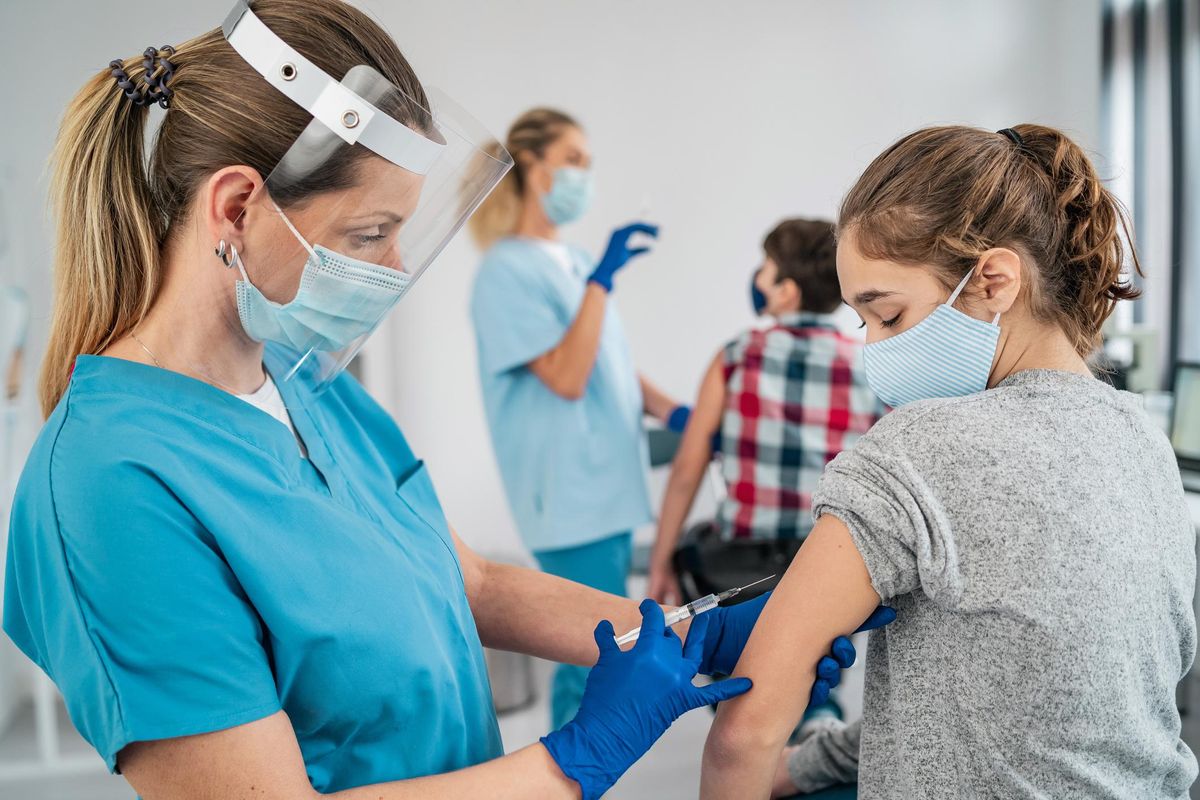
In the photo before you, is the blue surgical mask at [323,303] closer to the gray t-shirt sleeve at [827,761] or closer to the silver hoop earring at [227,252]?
the silver hoop earring at [227,252]

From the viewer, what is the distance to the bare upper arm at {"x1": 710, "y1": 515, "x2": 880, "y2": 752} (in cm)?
86

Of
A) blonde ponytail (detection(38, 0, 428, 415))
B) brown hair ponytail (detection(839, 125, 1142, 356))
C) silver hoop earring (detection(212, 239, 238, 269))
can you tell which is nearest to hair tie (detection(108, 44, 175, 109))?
blonde ponytail (detection(38, 0, 428, 415))

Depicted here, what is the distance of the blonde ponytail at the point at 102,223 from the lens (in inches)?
34.5

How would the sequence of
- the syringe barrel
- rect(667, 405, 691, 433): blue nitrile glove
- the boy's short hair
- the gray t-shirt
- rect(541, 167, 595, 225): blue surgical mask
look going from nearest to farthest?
the gray t-shirt
the syringe barrel
the boy's short hair
rect(541, 167, 595, 225): blue surgical mask
rect(667, 405, 691, 433): blue nitrile glove

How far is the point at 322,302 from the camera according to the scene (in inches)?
35.7

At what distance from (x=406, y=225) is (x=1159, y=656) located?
0.80m

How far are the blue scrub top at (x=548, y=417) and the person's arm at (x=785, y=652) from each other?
1.45 metres

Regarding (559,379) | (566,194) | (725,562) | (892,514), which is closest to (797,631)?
(892,514)

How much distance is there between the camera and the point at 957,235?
0.90 metres

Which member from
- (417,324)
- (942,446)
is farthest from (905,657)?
(417,324)

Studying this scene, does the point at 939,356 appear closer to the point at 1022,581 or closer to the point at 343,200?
the point at 1022,581

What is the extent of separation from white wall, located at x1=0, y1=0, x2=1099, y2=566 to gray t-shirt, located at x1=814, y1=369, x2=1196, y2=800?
2.76 meters

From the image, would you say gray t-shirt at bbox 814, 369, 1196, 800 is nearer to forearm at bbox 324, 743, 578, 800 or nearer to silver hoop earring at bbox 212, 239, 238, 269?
forearm at bbox 324, 743, 578, 800

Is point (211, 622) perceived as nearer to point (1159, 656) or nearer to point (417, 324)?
point (1159, 656)
